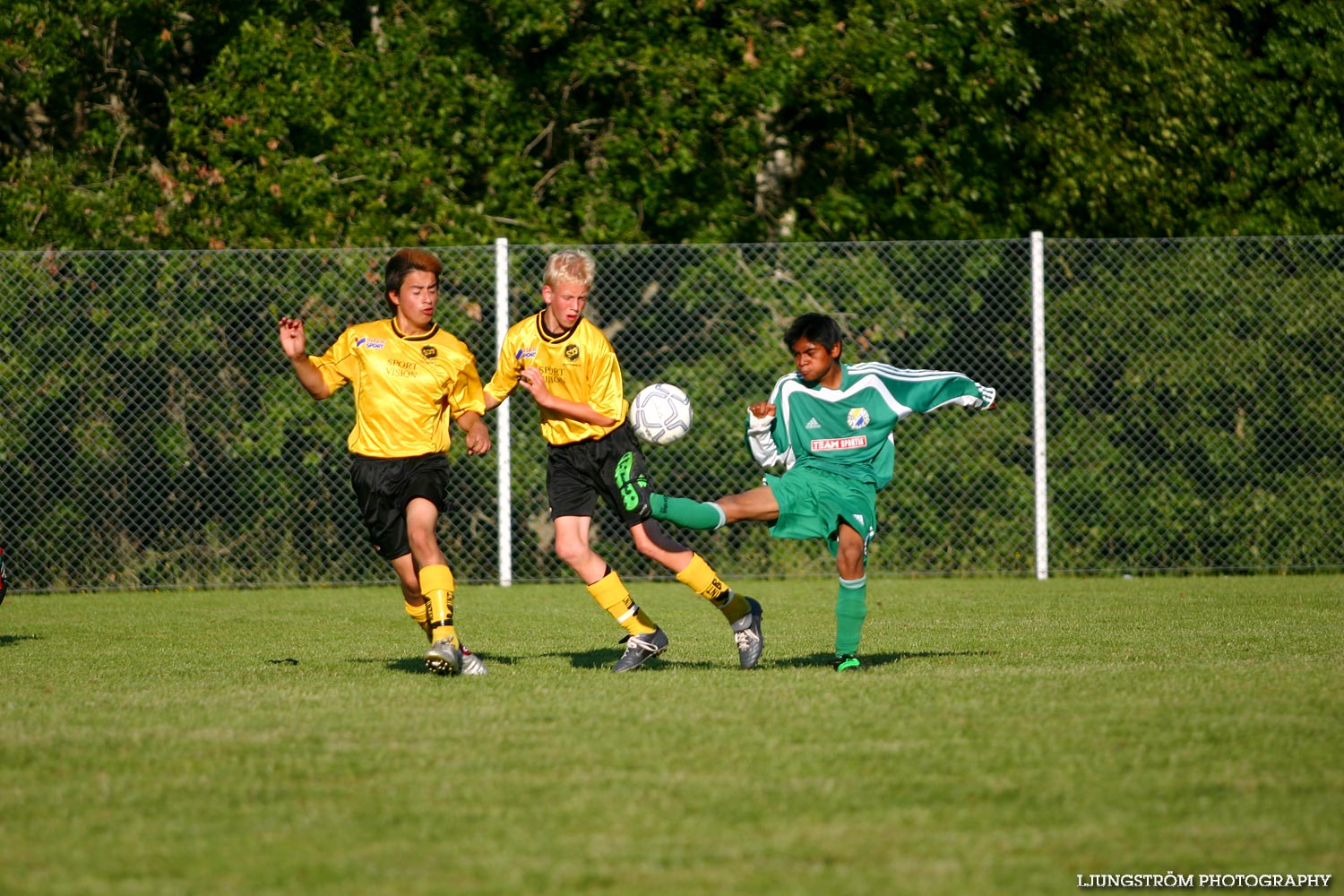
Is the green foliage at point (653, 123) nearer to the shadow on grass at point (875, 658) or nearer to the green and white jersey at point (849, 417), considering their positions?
the green and white jersey at point (849, 417)

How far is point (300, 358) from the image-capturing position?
6715 mm

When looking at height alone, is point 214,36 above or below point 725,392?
above

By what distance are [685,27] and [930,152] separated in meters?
2.60

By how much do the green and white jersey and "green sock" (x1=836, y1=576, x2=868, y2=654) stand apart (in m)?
0.50

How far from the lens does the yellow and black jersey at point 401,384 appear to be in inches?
272

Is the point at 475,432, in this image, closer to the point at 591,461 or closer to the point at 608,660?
the point at 591,461

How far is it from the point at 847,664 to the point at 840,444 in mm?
994

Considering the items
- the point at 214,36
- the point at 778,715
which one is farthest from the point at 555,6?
the point at 778,715

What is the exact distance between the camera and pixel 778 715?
5.36 m

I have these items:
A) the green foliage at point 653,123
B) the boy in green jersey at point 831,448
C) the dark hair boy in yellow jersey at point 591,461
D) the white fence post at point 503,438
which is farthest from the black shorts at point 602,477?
the green foliage at point 653,123

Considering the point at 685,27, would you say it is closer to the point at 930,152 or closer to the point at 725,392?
the point at 930,152

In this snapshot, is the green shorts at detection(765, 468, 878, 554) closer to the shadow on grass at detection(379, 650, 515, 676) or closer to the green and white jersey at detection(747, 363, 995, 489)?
the green and white jersey at detection(747, 363, 995, 489)

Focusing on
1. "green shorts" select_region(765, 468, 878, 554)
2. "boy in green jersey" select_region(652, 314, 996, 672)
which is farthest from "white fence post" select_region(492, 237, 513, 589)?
"green shorts" select_region(765, 468, 878, 554)

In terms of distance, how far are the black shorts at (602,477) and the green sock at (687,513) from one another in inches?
2.1
